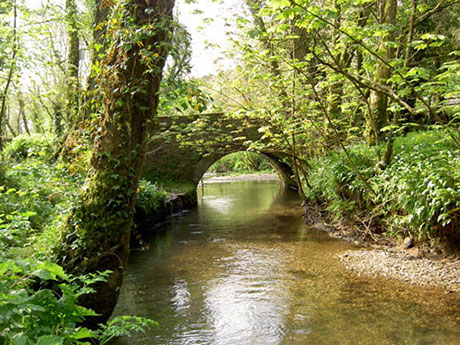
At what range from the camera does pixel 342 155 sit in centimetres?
782

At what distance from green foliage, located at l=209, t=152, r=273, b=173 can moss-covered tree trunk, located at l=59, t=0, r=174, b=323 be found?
81.5 feet

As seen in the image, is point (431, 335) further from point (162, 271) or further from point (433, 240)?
point (162, 271)

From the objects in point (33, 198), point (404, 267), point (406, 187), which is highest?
point (33, 198)

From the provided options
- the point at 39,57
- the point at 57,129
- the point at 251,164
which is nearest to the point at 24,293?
the point at 39,57

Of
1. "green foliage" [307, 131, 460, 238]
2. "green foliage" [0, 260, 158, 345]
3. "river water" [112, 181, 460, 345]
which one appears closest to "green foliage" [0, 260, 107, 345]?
"green foliage" [0, 260, 158, 345]

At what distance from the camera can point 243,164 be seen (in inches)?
1215

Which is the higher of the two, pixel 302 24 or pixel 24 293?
pixel 302 24

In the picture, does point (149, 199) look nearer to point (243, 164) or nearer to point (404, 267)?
point (404, 267)

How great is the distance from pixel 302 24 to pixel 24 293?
3.48 meters

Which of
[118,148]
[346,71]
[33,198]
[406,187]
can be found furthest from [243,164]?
[118,148]

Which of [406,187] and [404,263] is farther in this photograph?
[406,187]

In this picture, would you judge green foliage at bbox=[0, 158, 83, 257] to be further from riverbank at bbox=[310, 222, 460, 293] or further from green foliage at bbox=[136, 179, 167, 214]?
riverbank at bbox=[310, 222, 460, 293]

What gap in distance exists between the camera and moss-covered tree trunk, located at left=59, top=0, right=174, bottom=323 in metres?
3.07

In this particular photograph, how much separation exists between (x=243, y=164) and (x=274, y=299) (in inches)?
→ 1051
